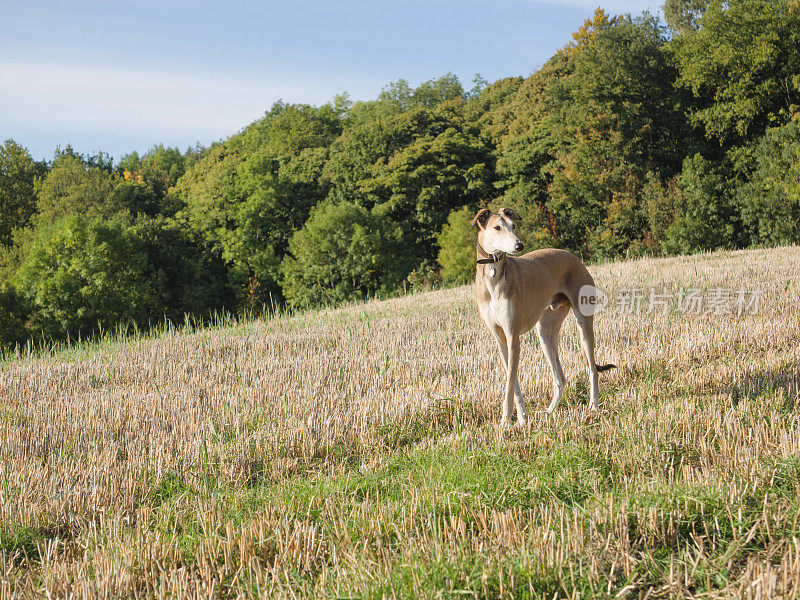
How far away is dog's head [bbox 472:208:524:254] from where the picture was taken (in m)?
5.03

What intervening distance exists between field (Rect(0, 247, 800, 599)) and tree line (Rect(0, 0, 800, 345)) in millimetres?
28609

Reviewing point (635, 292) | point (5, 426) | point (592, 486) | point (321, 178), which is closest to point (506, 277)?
point (592, 486)

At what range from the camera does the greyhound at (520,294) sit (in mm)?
5379

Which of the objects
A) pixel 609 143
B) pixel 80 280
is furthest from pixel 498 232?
pixel 80 280

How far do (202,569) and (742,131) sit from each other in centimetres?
4184

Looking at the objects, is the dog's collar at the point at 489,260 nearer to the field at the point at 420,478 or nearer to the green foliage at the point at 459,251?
the field at the point at 420,478

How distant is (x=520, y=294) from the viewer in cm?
551

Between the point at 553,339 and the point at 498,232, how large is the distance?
1.82m

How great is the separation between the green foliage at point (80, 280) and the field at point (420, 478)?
1311 inches

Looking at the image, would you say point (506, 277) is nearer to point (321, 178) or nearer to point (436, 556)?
point (436, 556)

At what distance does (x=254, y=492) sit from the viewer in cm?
469

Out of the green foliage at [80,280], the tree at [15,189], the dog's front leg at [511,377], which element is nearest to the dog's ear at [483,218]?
the dog's front leg at [511,377]

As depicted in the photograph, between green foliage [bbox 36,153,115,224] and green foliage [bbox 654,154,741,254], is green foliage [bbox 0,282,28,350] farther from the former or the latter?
green foliage [bbox 654,154,741,254]

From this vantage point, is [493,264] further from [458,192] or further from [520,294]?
[458,192]
